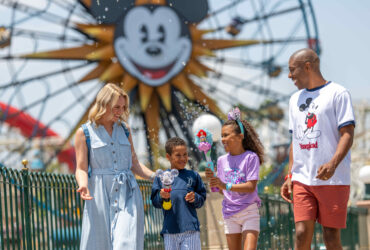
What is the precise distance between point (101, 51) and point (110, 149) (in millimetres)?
12605

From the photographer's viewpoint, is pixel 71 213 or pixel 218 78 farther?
pixel 218 78

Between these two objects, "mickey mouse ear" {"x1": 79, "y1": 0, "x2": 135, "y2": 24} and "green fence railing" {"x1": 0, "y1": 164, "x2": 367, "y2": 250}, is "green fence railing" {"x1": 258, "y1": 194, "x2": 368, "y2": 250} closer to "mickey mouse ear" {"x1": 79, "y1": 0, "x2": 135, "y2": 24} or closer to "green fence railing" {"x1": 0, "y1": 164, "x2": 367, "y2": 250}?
"green fence railing" {"x1": 0, "y1": 164, "x2": 367, "y2": 250}

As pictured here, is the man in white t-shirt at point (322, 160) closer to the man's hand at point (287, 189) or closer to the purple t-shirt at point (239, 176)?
the man's hand at point (287, 189)

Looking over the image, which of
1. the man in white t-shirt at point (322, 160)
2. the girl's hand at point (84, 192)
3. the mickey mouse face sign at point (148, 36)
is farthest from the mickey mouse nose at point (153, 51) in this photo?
the girl's hand at point (84, 192)

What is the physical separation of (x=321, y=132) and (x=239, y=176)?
830mm

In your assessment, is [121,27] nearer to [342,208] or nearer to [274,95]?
[274,95]

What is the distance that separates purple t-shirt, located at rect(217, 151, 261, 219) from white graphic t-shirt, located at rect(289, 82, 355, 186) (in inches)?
22.1

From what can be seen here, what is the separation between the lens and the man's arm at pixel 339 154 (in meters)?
4.06

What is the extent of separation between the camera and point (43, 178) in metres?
5.57

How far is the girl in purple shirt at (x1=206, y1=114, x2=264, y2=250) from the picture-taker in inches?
191

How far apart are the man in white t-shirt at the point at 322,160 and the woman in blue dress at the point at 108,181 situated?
986 millimetres

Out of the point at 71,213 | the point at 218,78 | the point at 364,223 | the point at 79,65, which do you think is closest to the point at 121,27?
the point at 79,65

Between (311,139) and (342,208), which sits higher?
(311,139)

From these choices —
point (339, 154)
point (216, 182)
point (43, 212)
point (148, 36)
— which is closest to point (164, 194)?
point (216, 182)
